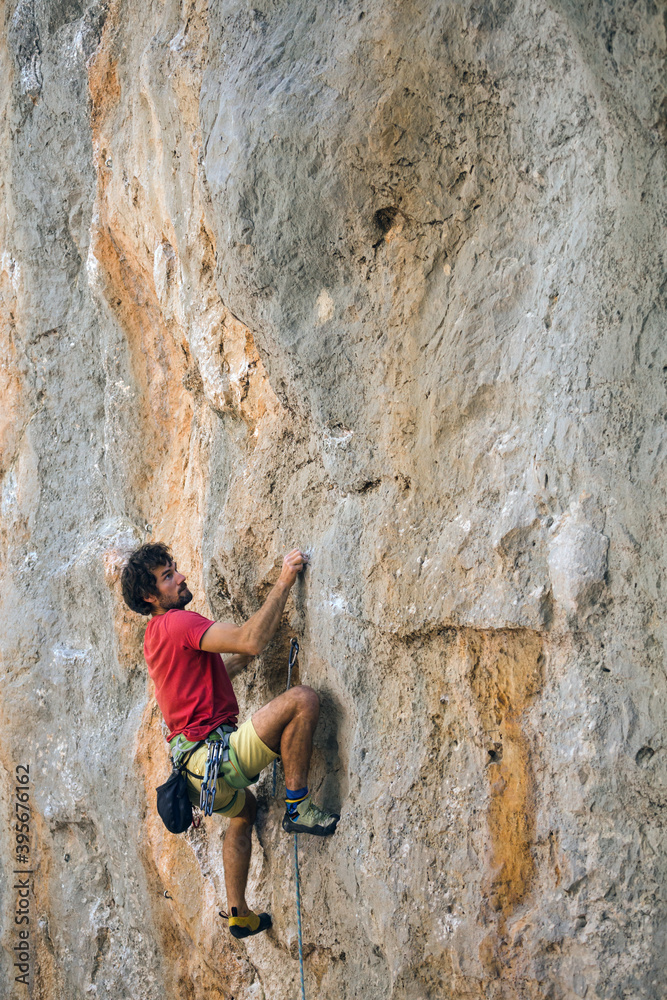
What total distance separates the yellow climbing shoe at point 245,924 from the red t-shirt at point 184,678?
76 cm

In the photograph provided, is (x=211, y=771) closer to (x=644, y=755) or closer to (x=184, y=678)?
(x=184, y=678)

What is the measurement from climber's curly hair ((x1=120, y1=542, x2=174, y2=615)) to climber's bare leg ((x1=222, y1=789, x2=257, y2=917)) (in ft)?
3.18

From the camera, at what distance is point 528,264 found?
2.84 m

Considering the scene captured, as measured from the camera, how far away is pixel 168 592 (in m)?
3.54

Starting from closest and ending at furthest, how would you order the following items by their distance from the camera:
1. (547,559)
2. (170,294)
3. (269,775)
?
1. (547,559)
2. (269,775)
3. (170,294)

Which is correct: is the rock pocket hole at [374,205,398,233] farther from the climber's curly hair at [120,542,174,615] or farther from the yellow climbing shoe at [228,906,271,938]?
the yellow climbing shoe at [228,906,271,938]

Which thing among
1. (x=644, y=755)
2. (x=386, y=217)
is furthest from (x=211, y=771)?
(x=386, y=217)

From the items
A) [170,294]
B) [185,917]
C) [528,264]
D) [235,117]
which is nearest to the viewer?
[528,264]

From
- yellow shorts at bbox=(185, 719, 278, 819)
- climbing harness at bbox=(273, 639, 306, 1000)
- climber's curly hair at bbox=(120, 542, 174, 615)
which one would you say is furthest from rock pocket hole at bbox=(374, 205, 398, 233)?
yellow shorts at bbox=(185, 719, 278, 819)

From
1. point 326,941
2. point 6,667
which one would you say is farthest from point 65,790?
point 326,941

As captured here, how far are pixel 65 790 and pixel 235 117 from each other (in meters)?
3.56

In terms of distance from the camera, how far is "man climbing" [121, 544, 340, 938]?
10.8ft

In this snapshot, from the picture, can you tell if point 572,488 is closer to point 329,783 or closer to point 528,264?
point 528,264

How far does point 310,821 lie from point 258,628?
0.75 meters
